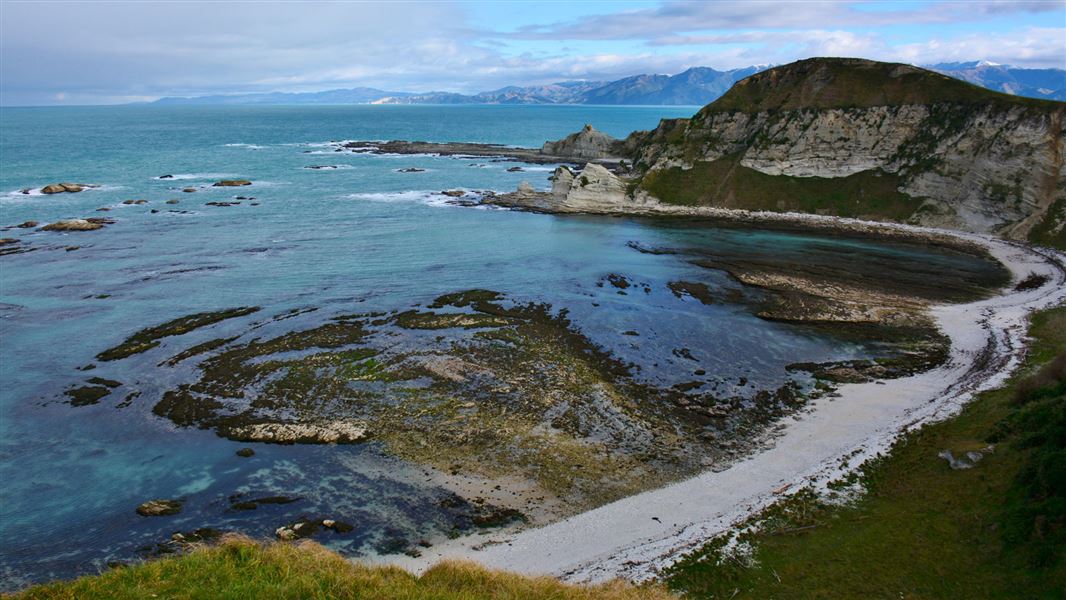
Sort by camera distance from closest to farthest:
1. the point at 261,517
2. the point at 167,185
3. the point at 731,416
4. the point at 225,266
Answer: the point at 261,517 → the point at 731,416 → the point at 225,266 → the point at 167,185

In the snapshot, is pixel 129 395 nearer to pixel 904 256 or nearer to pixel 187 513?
pixel 187 513

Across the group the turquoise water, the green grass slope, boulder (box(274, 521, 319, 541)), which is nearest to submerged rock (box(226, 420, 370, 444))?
the turquoise water

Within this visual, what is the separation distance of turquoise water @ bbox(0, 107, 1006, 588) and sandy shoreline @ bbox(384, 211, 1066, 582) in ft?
13.3

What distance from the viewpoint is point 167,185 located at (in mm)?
108562

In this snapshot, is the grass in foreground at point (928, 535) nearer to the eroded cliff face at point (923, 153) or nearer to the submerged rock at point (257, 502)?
the submerged rock at point (257, 502)

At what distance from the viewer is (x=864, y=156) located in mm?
86188

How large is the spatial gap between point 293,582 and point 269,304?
38.0 metres

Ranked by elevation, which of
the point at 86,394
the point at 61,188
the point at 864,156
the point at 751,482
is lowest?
the point at 86,394

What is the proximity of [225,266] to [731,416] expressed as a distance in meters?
51.3

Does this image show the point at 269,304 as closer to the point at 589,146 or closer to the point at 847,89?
the point at 847,89

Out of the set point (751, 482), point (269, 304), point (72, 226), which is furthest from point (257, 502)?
point (72, 226)

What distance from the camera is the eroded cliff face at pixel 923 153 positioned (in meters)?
70.7

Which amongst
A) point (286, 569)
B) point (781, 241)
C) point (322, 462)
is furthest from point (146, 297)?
point (781, 241)

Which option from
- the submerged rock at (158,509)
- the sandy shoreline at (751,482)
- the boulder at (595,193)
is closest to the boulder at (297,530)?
Result: the sandy shoreline at (751,482)
